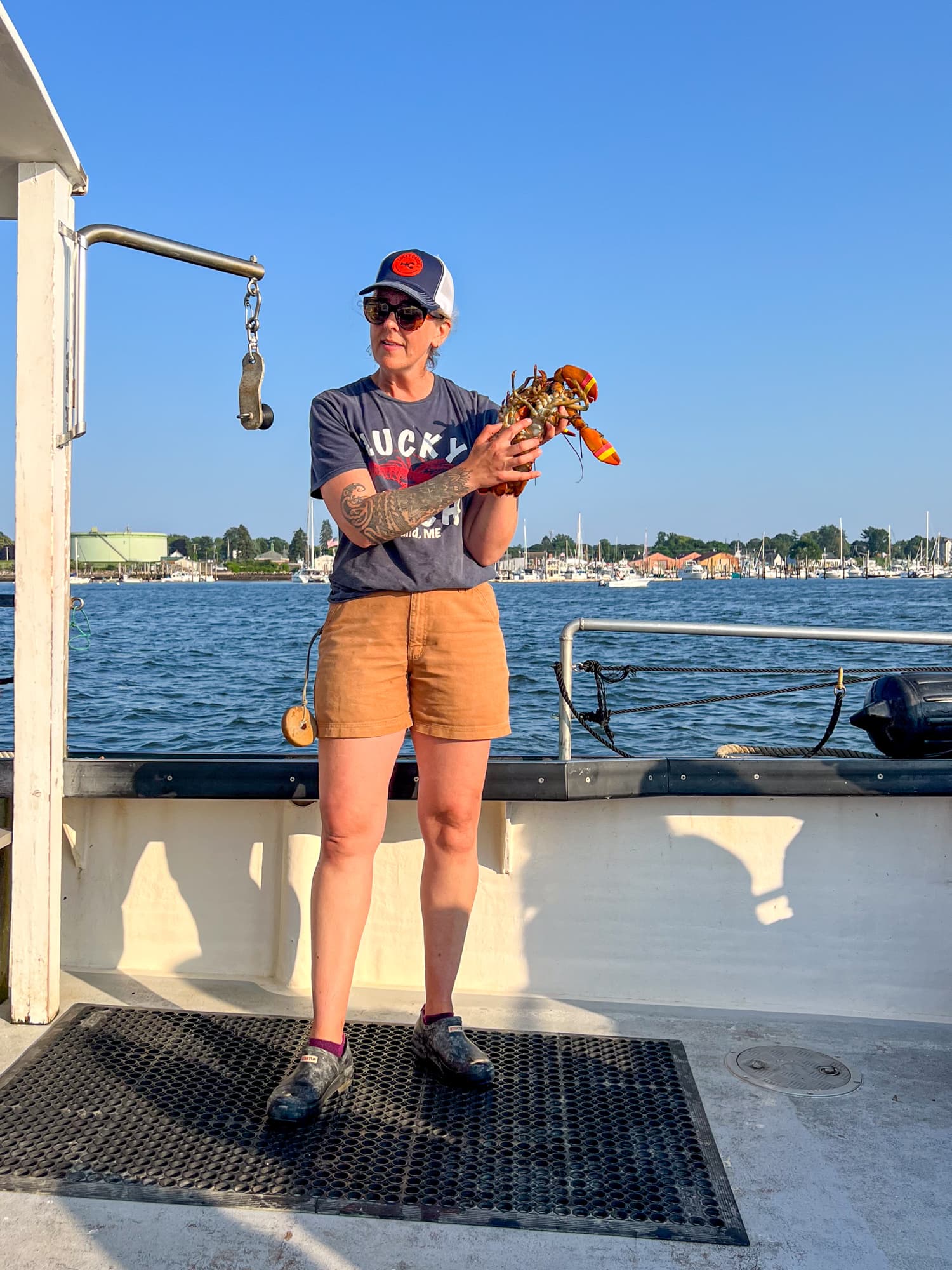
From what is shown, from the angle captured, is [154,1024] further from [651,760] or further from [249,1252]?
[651,760]

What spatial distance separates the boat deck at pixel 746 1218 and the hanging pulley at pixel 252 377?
189 centimetres

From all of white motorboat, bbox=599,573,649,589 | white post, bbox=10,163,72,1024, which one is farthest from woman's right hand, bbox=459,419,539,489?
white motorboat, bbox=599,573,649,589

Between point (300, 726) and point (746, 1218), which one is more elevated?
point (300, 726)

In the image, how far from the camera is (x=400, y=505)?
2.50m

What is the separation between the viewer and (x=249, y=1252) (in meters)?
1.99

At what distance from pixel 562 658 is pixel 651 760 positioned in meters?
0.43

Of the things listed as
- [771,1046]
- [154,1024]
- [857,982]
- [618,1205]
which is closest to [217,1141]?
[154,1024]

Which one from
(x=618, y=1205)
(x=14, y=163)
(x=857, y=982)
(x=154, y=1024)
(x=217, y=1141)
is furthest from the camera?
(x=857, y=982)

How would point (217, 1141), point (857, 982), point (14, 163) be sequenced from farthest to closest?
point (857, 982) < point (14, 163) < point (217, 1141)

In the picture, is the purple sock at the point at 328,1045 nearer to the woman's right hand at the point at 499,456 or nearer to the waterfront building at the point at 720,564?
the woman's right hand at the point at 499,456

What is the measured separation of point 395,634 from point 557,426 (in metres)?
0.64

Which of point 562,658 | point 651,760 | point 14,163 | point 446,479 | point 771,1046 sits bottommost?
point 771,1046

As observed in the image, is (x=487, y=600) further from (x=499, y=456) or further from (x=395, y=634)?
(x=499, y=456)

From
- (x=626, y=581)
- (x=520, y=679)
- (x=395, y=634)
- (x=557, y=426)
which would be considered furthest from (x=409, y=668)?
(x=626, y=581)
